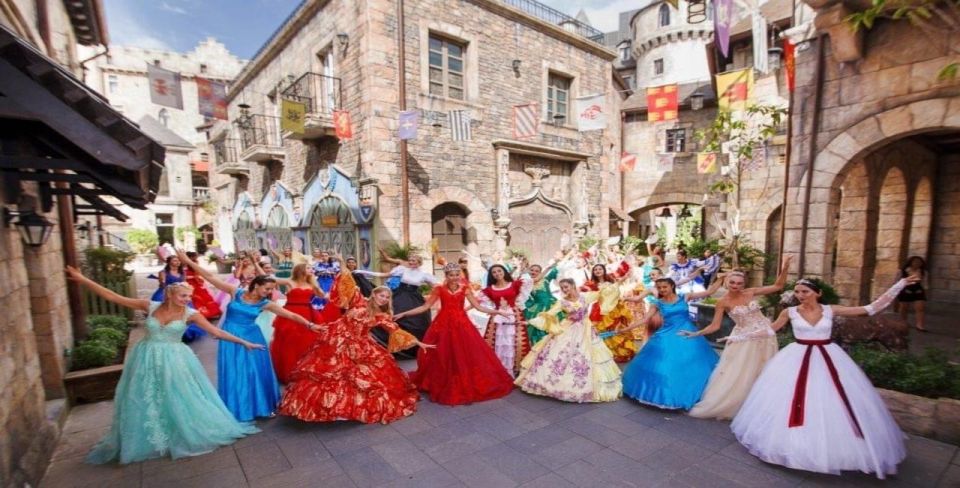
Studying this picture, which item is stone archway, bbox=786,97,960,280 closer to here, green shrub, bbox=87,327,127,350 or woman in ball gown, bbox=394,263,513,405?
woman in ball gown, bbox=394,263,513,405

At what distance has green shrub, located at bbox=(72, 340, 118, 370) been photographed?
553 centimetres

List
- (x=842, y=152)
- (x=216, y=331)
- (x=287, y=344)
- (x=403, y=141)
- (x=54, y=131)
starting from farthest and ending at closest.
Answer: (x=403, y=141), (x=842, y=152), (x=287, y=344), (x=216, y=331), (x=54, y=131)

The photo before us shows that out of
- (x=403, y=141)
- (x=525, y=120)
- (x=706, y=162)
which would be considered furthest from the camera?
(x=706, y=162)

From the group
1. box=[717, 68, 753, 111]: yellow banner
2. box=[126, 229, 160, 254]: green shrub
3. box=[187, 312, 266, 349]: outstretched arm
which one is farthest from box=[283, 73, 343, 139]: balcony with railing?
box=[126, 229, 160, 254]: green shrub

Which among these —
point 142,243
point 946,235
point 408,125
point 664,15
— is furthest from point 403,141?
point 664,15

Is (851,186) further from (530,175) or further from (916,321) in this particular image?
(530,175)

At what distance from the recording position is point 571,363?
541 centimetres

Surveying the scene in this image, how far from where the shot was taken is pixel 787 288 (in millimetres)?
6707

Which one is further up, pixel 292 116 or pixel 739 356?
pixel 292 116

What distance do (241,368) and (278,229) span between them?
13649mm

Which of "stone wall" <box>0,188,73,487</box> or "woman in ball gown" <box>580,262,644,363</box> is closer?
"stone wall" <box>0,188,73,487</box>

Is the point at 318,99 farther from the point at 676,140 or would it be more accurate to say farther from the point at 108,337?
the point at 676,140

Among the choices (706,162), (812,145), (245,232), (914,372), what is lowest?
(914,372)

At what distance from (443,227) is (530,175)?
399cm
